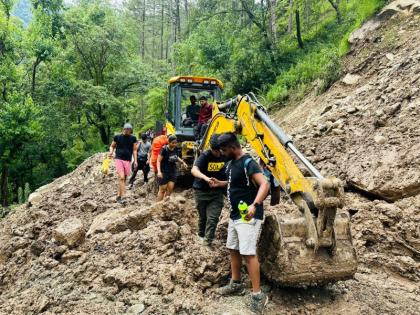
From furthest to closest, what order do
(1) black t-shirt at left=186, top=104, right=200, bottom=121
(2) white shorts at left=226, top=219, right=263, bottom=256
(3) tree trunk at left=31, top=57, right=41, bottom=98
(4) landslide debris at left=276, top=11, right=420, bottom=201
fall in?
(3) tree trunk at left=31, top=57, right=41, bottom=98
(1) black t-shirt at left=186, top=104, right=200, bottom=121
(4) landslide debris at left=276, top=11, right=420, bottom=201
(2) white shorts at left=226, top=219, right=263, bottom=256

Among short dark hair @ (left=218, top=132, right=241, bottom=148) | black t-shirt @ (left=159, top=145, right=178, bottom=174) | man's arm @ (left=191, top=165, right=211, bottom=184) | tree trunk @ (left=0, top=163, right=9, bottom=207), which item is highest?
short dark hair @ (left=218, top=132, right=241, bottom=148)

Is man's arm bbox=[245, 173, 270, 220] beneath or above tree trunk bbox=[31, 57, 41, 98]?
beneath

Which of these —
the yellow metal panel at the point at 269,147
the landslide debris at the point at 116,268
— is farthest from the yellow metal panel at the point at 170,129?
the yellow metal panel at the point at 269,147

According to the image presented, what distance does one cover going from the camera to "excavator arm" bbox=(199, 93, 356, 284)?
12.2ft

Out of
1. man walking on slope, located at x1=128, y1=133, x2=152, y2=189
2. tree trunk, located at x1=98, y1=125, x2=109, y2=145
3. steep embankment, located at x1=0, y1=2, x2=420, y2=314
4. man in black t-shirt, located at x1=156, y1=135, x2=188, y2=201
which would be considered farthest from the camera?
tree trunk, located at x1=98, y1=125, x2=109, y2=145

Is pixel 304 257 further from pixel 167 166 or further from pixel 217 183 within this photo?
pixel 167 166

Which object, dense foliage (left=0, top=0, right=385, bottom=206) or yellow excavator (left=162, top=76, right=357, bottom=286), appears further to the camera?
dense foliage (left=0, top=0, right=385, bottom=206)

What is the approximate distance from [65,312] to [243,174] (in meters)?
2.31

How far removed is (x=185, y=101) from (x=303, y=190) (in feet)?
21.3

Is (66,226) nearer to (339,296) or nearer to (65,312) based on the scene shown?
(65,312)

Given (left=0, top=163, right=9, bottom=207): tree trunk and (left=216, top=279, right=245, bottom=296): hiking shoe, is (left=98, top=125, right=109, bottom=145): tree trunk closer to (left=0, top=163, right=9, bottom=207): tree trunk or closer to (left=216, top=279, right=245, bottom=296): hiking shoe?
(left=0, top=163, right=9, bottom=207): tree trunk

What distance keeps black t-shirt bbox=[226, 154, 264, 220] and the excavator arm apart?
36cm

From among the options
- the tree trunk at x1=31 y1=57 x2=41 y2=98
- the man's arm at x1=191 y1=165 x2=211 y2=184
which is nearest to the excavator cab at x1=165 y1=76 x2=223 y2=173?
the man's arm at x1=191 y1=165 x2=211 y2=184

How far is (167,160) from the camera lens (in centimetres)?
788
